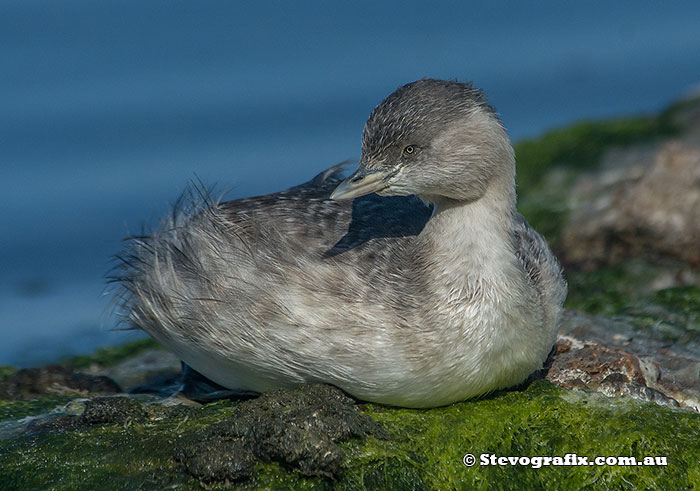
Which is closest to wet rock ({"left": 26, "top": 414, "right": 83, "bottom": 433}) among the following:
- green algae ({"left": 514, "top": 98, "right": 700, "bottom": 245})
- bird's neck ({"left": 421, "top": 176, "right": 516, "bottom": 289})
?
bird's neck ({"left": 421, "top": 176, "right": 516, "bottom": 289})

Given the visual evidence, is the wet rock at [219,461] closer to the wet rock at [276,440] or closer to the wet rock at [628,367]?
the wet rock at [276,440]

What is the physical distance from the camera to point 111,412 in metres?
6.26

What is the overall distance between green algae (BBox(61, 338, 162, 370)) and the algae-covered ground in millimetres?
1782

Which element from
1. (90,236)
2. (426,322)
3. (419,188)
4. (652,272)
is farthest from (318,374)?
(90,236)

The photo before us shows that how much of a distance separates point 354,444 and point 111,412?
150 cm

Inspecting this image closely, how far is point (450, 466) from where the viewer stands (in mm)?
5891

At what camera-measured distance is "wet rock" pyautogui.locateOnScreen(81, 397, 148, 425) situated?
626 cm

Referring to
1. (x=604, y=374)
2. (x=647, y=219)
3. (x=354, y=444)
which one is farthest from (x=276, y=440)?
(x=647, y=219)

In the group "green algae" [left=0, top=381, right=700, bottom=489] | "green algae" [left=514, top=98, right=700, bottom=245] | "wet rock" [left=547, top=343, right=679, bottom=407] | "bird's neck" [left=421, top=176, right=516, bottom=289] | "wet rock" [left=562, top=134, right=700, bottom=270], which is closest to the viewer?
"green algae" [left=0, top=381, right=700, bottom=489]

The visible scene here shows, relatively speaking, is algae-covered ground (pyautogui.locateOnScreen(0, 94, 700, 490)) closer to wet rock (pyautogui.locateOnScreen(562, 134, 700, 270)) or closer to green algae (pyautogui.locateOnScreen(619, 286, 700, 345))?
green algae (pyautogui.locateOnScreen(619, 286, 700, 345))

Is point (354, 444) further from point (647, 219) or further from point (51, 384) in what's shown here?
point (647, 219)

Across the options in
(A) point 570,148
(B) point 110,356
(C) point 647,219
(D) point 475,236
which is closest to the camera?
(D) point 475,236

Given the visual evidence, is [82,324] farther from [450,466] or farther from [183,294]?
[450,466]

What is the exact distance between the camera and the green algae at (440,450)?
567 centimetres
